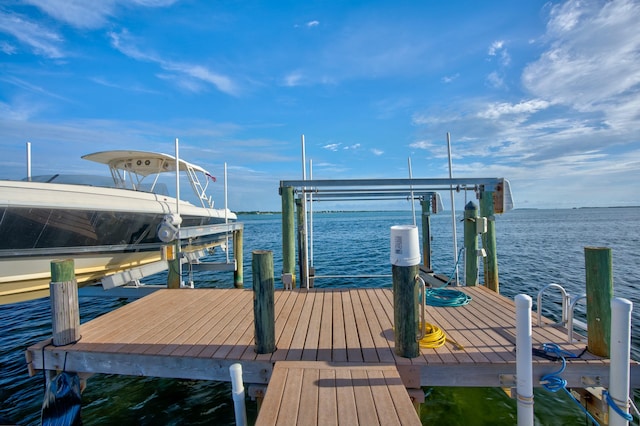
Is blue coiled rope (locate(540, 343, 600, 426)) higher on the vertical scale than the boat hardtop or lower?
lower

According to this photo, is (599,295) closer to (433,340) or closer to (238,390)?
(433,340)

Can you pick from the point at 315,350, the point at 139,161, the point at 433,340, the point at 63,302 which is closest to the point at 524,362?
the point at 433,340

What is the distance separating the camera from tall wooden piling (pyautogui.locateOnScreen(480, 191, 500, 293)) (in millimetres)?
5836

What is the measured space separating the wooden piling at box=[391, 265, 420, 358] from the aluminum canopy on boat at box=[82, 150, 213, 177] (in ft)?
28.4

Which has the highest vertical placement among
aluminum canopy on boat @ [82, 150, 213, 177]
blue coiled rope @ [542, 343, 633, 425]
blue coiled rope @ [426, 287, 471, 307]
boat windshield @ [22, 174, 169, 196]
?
aluminum canopy on boat @ [82, 150, 213, 177]

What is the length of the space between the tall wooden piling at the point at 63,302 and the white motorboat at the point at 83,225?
335 cm

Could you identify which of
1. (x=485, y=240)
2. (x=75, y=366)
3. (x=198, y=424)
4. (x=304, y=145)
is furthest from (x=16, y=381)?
(x=485, y=240)

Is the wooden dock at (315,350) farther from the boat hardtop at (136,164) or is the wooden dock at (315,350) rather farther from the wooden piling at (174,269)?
the boat hardtop at (136,164)

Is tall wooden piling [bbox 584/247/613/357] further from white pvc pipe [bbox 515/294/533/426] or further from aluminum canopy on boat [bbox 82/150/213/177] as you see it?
aluminum canopy on boat [bbox 82/150/213/177]

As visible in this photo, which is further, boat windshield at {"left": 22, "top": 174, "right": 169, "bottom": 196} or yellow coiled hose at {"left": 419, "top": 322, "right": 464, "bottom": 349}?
boat windshield at {"left": 22, "top": 174, "right": 169, "bottom": 196}

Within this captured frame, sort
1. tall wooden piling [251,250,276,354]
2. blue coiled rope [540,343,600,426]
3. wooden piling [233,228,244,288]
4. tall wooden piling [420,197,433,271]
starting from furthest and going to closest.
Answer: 1. wooden piling [233,228,244,288]
2. tall wooden piling [420,197,433,271]
3. tall wooden piling [251,250,276,354]
4. blue coiled rope [540,343,600,426]

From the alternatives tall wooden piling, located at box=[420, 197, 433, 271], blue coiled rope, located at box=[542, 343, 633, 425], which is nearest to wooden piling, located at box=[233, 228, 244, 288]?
tall wooden piling, located at box=[420, 197, 433, 271]

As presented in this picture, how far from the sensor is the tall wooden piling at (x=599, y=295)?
313cm

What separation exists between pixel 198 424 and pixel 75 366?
70.7 inches
